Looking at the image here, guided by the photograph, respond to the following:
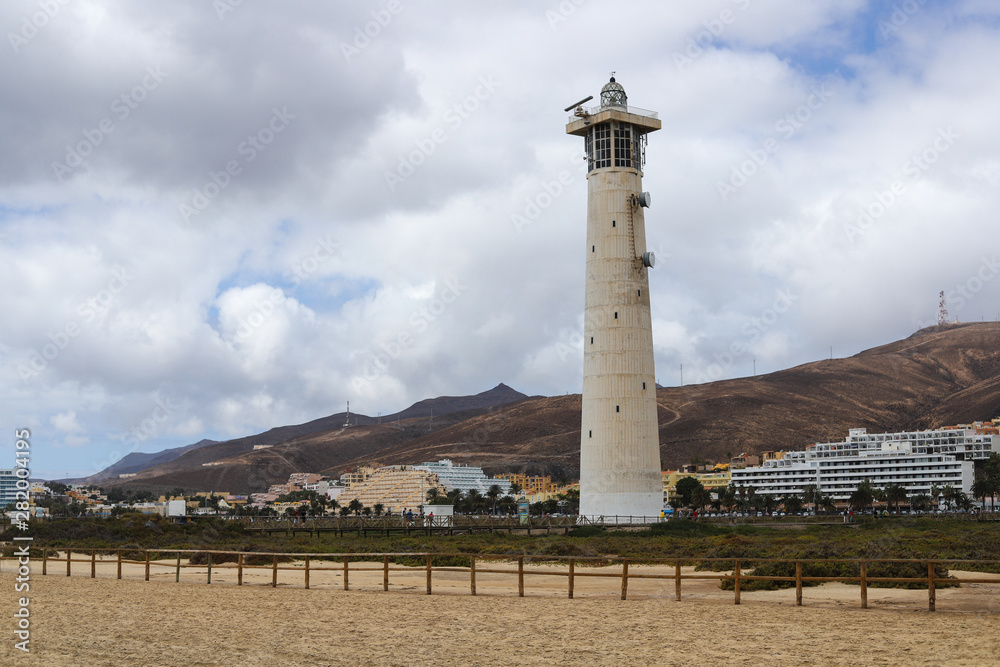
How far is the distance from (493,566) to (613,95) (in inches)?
1093

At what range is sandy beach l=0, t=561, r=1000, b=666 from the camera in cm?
1438

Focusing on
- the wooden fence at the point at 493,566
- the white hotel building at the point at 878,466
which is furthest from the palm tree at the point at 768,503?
the wooden fence at the point at 493,566

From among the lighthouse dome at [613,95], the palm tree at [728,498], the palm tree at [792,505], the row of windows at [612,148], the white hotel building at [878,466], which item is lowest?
the palm tree at [792,505]

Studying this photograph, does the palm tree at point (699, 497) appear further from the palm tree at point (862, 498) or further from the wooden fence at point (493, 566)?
the wooden fence at point (493, 566)

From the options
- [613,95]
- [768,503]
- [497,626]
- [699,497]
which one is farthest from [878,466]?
[497,626]

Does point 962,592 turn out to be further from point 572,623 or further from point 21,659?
point 21,659

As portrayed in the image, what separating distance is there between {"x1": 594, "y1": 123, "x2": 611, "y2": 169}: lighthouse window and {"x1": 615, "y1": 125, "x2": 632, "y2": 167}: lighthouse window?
1.31 feet

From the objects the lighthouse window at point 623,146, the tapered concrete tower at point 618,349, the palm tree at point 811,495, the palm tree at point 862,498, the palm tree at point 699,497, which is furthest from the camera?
the palm tree at point 811,495

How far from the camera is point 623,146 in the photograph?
50.6m

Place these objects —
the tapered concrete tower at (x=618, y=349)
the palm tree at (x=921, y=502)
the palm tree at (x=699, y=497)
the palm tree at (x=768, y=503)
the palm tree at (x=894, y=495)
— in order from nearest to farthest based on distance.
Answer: the tapered concrete tower at (x=618, y=349) < the palm tree at (x=699, y=497) < the palm tree at (x=921, y=502) < the palm tree at (x=894, y=495) < the palm tree at (x=768, y=503)

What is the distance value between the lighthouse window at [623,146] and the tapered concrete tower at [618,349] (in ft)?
0.20

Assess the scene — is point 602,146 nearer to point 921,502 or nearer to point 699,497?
point 699,497

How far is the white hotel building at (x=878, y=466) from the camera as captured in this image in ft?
497

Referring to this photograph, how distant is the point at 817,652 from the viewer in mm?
14492
